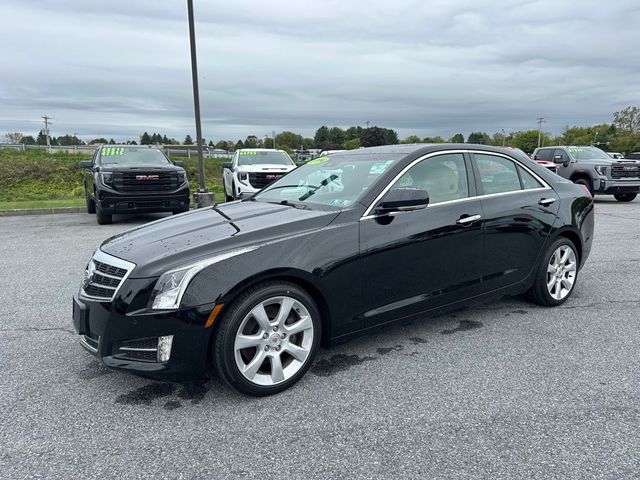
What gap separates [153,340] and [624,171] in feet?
53.8

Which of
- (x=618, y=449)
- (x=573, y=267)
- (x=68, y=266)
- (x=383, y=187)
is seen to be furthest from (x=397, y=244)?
(x=68, y=266)

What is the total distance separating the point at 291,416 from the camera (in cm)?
278

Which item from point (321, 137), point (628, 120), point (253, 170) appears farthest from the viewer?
point (321, 137)

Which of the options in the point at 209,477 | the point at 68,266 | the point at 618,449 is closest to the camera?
the point at 209,477

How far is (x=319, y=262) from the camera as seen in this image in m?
3.08

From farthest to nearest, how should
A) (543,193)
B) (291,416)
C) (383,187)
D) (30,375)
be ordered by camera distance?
(543,193) < (383,187) < (30,375) < (291,416)

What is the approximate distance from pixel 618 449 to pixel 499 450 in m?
0.60

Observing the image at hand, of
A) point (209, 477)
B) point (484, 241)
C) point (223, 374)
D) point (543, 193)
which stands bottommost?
point (209, 477)

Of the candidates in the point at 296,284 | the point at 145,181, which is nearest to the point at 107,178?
the point at 145,181

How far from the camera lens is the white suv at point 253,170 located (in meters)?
12.8

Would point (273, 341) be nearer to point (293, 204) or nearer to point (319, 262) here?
point (319, 262)

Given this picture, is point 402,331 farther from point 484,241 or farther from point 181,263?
point 181,263

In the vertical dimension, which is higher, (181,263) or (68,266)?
(181,263)

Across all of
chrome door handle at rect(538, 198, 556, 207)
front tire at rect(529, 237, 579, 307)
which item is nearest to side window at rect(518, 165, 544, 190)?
chrome door handle at rect(538, 198, 556, 207)
